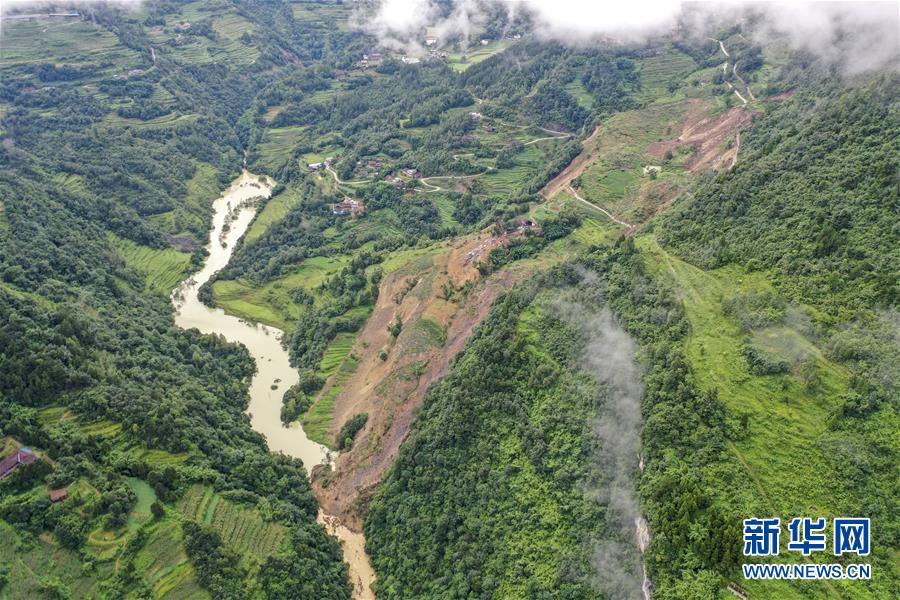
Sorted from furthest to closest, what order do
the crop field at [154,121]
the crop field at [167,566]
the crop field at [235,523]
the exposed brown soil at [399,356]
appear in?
the crop field at [154,121] < the exposed brown soil at [399,356] < the crop field at [235,523] < the crop field at [167,566]

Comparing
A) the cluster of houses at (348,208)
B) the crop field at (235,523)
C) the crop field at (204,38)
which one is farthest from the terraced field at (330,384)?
the crop field at (204,38)

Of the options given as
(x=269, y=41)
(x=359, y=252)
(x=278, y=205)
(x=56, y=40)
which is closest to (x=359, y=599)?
(x=359, y=252)

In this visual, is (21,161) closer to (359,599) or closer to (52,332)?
(52,332)

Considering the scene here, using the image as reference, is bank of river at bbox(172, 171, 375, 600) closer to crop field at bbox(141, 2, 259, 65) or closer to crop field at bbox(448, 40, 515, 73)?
crop field at bbox(141, 2, 259, 65)

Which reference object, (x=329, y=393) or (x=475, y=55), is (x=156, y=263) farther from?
(x=475, y=55)

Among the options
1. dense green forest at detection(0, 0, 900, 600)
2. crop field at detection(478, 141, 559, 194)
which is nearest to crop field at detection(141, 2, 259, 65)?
dense green forest at detection(0, 0, 900, 600)

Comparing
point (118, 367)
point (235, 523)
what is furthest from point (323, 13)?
point (235, 523)

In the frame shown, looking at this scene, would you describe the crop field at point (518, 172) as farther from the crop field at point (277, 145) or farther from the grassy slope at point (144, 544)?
the grassy slope at point (144, 544)
